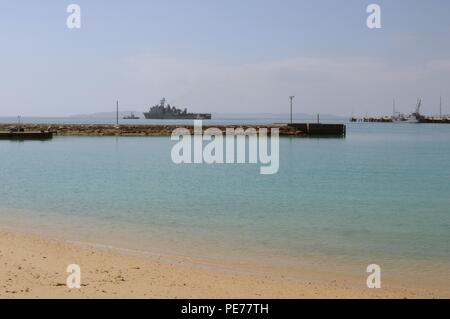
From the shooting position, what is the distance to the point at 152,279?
8992 mm

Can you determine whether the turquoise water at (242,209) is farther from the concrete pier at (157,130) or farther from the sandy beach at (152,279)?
Result: the concrete pier at (157,130)

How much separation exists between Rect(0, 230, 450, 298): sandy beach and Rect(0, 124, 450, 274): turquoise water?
1382 mm

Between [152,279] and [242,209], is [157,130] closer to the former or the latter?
[242,209]

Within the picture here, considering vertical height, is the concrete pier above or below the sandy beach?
above

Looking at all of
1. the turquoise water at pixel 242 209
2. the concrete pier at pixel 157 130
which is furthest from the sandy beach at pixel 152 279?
the concrete pier at pixel 157 130

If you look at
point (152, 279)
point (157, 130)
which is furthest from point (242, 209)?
→ point (157, 130)

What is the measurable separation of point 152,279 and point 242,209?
31.3 feet

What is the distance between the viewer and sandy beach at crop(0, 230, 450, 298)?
8062mm

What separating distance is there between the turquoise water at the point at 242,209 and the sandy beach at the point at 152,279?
138 centimetres

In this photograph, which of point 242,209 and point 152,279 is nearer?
point 152,279

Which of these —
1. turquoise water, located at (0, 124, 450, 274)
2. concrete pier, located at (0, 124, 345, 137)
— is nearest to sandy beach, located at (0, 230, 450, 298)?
turquoise water, located at (0, 124, 450, 274)

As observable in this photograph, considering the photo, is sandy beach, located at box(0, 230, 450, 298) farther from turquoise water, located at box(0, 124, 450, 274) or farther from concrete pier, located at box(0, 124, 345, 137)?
concrete pier, located at box(0, 124, 345, 137)

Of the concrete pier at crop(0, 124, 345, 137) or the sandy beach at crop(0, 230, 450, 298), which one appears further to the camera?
the concrete pier at crop(0, 124, 345, 137)

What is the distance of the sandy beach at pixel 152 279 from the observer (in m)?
8.06
